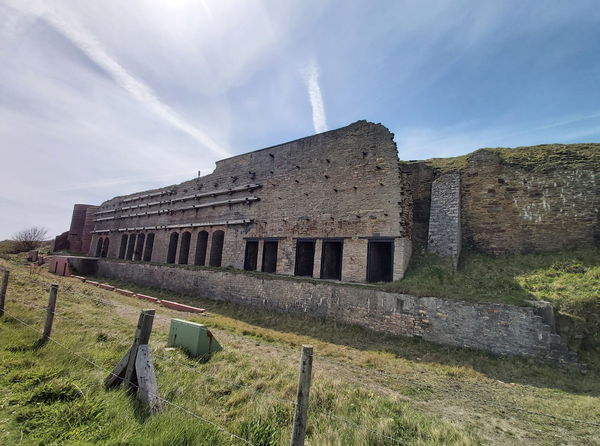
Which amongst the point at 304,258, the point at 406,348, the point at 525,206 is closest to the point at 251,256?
the point at 304,258

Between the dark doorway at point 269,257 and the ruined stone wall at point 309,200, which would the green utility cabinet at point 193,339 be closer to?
the ruined stone wall at point 309,200

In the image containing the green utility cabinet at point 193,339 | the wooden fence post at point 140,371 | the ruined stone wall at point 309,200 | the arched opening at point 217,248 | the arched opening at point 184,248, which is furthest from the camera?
the arched opening at point 184,248

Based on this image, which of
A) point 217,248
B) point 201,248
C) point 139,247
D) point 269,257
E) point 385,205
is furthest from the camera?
point 139,247

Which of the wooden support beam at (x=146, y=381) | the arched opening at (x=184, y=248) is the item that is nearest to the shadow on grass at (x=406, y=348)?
the wooden support beam at (x=146, y=381)

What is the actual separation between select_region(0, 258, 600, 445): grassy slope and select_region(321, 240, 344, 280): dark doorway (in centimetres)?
490

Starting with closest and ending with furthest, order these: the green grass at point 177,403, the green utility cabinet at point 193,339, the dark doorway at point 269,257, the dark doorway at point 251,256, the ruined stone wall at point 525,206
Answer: the green grass at point 177,403 < the green utility cabinet at point 193,339 < the ruined stone wall at point 525,206 < the dark doorway at point 269,257 < the dark doorway at point 251,256

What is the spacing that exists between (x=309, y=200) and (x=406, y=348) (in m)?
8.02

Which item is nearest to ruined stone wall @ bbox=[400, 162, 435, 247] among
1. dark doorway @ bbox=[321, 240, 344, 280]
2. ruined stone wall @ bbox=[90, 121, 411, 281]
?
ruined stone wall @ bbox=[90, 121, 411, 281]

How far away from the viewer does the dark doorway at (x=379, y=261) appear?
1214 centimetres

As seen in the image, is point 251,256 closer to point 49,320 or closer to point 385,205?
point 385,205

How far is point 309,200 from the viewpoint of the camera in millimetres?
14391

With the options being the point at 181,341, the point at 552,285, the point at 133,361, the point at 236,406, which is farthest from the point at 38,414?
the point at 552,285

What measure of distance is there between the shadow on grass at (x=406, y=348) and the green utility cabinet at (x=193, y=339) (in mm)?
2781

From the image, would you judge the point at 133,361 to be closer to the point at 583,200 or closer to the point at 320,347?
the point at 320,347
